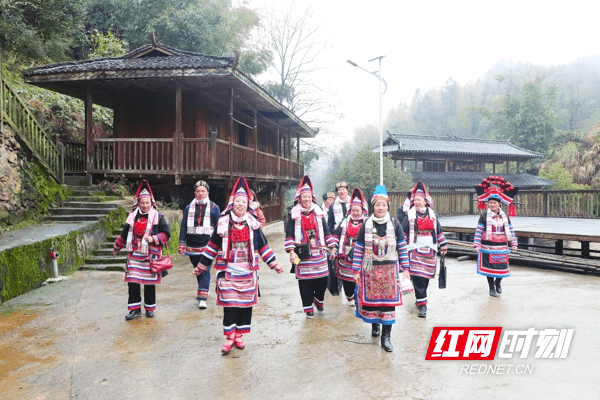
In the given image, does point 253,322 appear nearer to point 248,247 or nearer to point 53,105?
point 248,247

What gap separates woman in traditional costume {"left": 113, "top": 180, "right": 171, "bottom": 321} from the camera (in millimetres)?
5672

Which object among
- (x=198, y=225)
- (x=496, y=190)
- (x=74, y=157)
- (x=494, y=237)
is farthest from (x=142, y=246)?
(x=74, y=157)

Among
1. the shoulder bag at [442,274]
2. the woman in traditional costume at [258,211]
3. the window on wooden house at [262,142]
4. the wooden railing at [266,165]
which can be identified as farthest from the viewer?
the window on wooden house at [262,142]

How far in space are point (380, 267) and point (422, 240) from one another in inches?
65.0

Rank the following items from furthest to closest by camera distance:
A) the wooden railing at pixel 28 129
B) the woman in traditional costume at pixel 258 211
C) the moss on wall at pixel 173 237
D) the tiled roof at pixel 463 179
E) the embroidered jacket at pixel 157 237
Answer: the tiled roof at pixel 463 179 < the moss on wall at pixel 173 237 < the wooden railing at pixel 28 129 < the embroidered jacket at pixel 157 237 < the woman in traditional costume at pixel 258 211

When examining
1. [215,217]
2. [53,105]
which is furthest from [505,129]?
[215,217]

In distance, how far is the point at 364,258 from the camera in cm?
470

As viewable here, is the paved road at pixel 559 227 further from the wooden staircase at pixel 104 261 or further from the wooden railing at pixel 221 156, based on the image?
the wooden staircase at pixel 104 261

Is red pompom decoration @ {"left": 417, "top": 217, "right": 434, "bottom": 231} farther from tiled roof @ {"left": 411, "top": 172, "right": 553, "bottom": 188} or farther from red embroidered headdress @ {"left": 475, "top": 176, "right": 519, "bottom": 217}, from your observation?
tiled roof @ {"left": 411, "top": 172, "right": 553, "bottom": 188}

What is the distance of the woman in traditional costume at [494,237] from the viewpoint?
6.85 meters

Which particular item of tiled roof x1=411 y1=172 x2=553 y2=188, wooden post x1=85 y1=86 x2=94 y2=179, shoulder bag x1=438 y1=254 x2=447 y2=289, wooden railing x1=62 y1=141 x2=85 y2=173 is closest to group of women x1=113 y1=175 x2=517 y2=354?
shoulder bag x1=438 y1=254 x2=447 y2=289

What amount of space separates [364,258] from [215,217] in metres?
2.82

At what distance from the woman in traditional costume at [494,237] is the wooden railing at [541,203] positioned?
11.1 meters

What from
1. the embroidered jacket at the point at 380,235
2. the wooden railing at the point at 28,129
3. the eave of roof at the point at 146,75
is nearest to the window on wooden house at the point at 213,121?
the eave of roof at the point at 146,75
